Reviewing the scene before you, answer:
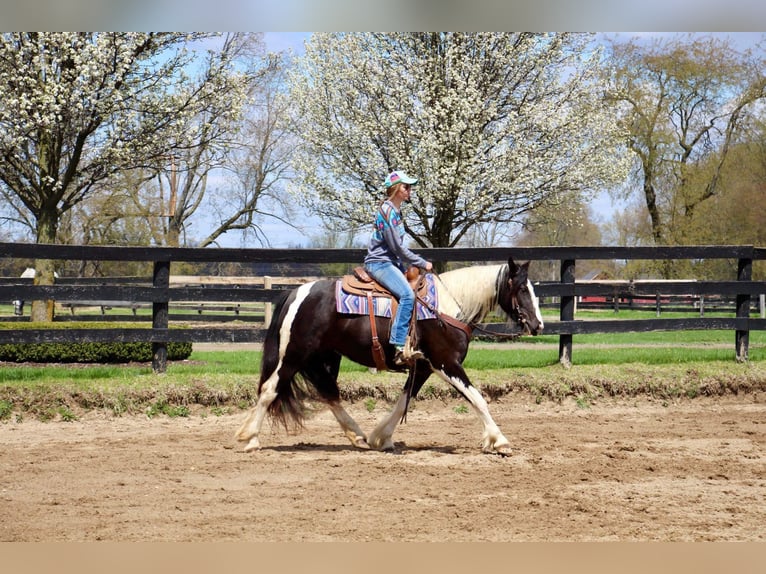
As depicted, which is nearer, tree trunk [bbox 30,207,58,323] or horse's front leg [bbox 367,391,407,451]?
horse's front leg [bbox 367,391,407,451]

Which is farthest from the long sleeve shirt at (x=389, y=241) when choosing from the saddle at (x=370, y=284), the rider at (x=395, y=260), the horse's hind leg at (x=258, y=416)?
the horse's hind leg at (x=258, y=416)

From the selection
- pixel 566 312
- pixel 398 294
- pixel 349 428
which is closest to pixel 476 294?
pixel 398 294

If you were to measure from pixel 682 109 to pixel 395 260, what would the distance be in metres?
31.1

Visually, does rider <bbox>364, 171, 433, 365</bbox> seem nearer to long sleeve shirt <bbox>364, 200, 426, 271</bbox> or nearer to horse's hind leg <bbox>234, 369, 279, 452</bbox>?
long sleeve shirt <bbox>364, 200, 426, 271</bbox>

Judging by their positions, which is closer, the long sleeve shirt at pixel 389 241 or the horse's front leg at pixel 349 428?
the long sleeve shirt at pixel 389 241

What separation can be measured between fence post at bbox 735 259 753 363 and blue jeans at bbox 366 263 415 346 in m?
7.12

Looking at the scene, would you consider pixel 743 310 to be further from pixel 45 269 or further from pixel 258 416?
pixel 45 269

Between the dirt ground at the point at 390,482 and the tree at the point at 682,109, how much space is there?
87.7 ft

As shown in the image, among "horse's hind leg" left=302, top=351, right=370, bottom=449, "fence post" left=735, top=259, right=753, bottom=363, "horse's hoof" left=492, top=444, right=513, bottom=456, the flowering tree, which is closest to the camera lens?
"horse's hoof" left=492, top=444, right=513, bottom=456

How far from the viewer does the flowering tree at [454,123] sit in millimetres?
20891

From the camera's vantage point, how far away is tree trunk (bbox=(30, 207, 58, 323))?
52.7ft

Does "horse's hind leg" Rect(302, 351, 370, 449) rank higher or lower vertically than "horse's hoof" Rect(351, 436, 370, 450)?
higher

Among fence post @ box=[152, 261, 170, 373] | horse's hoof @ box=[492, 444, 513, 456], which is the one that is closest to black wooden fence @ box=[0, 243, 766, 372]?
fence post @ box=[152, 261, 170, 373]

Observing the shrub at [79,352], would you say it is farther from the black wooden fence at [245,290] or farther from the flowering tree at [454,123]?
the flowering tree at [454,123]
